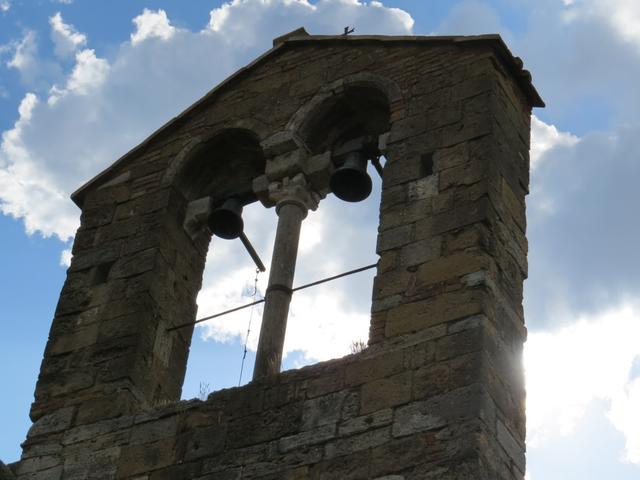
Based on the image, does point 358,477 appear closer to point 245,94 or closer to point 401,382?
point 401,382

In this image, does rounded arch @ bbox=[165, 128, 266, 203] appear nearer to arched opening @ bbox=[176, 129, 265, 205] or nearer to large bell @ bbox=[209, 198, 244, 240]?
arched opening @ bbox=[176, 129, 265, 205]

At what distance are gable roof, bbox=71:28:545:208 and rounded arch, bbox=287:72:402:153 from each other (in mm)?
382

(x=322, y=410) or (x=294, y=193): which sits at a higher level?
(x=294, y=193)

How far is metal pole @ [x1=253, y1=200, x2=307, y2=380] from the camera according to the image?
11.0 meters

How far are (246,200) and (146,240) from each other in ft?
2.96

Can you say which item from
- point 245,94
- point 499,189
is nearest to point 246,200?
point 245,94

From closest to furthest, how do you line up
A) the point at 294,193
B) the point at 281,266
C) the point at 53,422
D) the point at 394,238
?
the point at 394,238 < the point at 53,422 < the point at 281,266 < the point at 294,193

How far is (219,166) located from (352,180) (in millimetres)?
1287

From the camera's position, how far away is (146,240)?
40.2 feet

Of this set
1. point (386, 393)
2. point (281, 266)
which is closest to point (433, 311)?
point (386, 393)

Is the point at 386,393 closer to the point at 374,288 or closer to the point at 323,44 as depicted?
the point at 374,288

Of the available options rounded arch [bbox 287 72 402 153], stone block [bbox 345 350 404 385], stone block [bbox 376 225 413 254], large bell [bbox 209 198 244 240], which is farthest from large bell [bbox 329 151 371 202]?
stone block [bbox 345 350 404 385]

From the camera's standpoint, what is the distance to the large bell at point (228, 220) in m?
12.5

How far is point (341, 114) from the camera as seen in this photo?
1242cm
